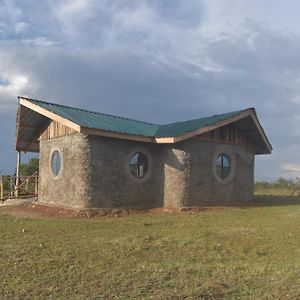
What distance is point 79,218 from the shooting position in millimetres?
15422

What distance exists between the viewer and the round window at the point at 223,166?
19000 millimetres

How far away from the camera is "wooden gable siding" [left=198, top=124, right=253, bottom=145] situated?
18.6 meters

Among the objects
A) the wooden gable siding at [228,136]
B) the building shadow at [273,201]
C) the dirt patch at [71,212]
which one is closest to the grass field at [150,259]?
the dirt patch at [71,212]

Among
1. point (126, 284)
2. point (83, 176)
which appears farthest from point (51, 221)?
point (126, 284)

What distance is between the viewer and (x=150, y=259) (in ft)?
27.7

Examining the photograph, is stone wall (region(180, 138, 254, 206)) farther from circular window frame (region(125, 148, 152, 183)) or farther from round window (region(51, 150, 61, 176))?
round window (region(51, 150, 61, 176))

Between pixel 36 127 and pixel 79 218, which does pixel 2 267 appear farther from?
pixel 36 127

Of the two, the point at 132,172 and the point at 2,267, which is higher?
the point at 132,172

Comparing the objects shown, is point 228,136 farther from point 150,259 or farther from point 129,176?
point 150,259

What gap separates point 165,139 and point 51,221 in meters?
5.40

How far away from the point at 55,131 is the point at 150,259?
11.5m

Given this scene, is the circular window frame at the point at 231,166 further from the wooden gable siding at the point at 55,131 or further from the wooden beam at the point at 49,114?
the wooden beam at the point at 49,114

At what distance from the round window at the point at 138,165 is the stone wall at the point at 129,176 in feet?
0.68

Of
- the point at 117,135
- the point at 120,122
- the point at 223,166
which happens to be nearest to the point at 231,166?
the point at 223,166
